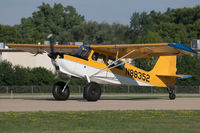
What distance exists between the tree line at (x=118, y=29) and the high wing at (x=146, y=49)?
27619 mm

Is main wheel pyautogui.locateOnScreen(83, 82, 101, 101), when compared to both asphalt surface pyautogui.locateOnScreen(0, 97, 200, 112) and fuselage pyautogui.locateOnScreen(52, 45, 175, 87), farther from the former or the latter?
fuselage pyautogui.locateOnScreen(52, 45, 175, 87)

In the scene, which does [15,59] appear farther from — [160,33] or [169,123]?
[169,123]

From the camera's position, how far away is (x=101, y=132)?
11156 mm

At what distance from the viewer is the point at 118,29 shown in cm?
6059

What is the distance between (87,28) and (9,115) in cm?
6896

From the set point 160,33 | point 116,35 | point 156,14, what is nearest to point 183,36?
point 160,33

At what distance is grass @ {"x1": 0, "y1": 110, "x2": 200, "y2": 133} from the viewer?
37.9 feet

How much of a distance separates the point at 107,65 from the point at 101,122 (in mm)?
11581

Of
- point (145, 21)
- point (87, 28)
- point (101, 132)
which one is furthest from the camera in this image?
point (145, 21)

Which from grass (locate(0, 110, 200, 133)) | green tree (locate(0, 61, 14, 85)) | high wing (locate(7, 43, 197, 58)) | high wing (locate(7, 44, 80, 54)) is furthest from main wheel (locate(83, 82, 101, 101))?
green tree (locate(0, 61, 14, 85))

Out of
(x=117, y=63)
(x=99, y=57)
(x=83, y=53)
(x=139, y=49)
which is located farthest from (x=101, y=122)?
(x=139, y=49)

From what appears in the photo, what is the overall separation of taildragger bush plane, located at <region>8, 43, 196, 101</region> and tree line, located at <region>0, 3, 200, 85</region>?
25.7 meters

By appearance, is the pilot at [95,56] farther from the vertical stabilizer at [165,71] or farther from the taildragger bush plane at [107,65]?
the vertical stabilizer at [165,71]

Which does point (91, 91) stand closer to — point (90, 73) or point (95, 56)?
point (90, 73)
